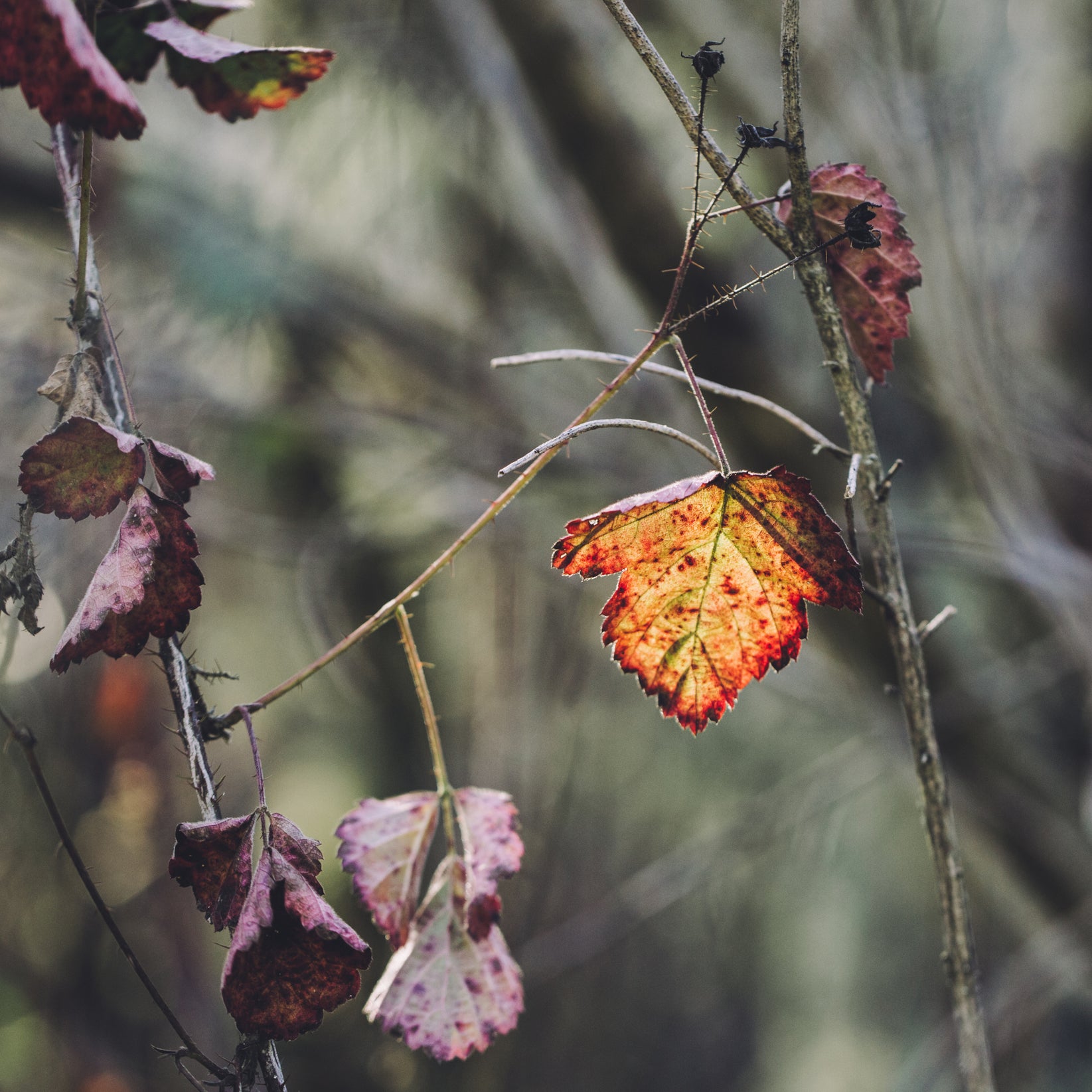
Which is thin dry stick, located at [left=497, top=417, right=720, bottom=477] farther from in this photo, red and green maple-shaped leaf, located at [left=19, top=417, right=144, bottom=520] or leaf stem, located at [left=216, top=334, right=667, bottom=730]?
red and green maple-shaped leaf, located at [left=19, top=417, right=144, bottom=520]

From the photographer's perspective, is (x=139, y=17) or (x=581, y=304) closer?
(x=139, y=17)

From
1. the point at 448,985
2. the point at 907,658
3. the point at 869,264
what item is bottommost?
the point at 448,985

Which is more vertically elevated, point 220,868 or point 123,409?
point 123,409

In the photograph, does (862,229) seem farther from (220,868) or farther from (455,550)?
(220,868)

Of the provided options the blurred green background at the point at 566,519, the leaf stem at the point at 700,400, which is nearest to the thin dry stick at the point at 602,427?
the leaf stem at the point at 700,400

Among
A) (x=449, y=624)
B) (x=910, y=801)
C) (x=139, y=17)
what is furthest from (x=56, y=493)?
(x=910, y=801)

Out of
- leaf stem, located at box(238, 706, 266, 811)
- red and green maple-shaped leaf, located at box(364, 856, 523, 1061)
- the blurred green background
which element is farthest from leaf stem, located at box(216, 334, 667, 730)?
the blurred green background

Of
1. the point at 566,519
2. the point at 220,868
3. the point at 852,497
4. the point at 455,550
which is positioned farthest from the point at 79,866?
the point at 566,519

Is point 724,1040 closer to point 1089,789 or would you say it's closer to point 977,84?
point 1089,789
